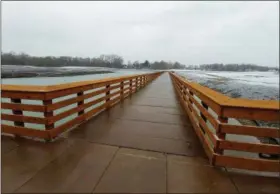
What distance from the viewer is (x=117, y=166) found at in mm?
2850

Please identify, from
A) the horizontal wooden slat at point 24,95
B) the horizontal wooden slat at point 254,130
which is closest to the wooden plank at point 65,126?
the horizontal wooden slat at point 24,95

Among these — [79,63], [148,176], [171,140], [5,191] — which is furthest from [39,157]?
[79,63]

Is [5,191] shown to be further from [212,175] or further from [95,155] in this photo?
[212,175]

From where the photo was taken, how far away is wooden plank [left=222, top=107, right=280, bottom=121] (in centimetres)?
266

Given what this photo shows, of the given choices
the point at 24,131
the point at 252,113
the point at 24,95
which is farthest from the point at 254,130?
the point at 24,131

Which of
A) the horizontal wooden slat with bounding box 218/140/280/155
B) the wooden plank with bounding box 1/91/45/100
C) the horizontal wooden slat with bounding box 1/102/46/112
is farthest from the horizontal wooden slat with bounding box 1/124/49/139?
the horizontal wooden slat with bounding box 218/140/280/155

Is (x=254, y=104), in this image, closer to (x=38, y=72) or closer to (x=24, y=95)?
(x=24, y=95)

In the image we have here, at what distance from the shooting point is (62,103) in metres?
3.85

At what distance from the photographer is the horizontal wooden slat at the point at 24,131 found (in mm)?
3582

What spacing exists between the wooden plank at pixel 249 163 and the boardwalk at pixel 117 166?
0.11 metres

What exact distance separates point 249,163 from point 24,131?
147 inches

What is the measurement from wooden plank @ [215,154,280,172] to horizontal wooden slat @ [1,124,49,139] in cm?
290

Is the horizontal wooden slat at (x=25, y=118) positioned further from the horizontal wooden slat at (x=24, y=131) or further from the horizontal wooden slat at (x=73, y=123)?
the horizontal wooden slat at (x=73, y=123)

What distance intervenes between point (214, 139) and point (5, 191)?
273 centimetres
